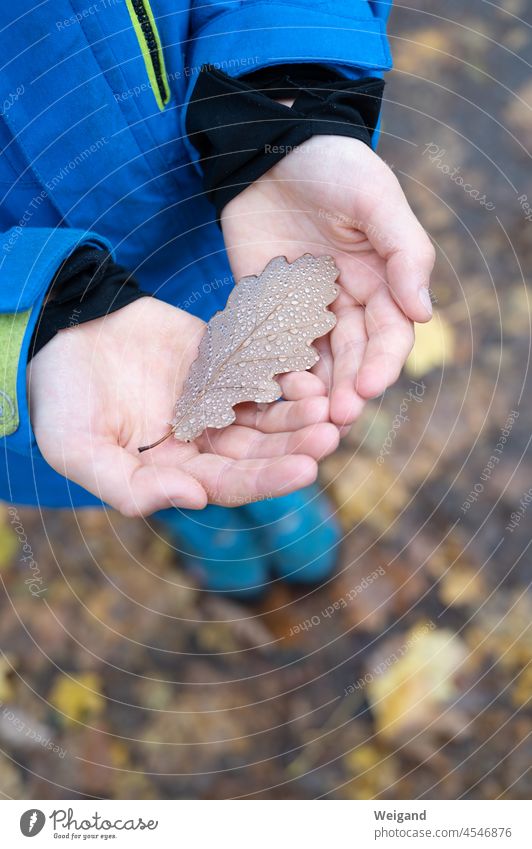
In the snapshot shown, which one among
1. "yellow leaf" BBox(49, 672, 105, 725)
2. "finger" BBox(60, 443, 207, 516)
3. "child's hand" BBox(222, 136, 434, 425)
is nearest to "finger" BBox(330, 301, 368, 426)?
"child's hand" BBox(222, 136, 434, 425)

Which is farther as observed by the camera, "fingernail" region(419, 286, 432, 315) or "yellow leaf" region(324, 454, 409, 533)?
"yellow leaf" region(324, 454, 409, 533)

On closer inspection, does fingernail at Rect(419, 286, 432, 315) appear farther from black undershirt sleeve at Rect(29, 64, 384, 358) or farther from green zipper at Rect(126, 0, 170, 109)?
green zipper at Rect(126, 0, 170, 109)

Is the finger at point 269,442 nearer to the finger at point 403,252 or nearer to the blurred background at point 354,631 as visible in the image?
the finger at point 403,252

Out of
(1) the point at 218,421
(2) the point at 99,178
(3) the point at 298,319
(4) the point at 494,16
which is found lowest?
(1) the point at 218,421

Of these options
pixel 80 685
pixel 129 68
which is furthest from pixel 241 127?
pixel 80 685

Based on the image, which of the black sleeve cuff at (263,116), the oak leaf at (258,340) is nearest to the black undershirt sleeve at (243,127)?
the black sleeve cuff at (263,116)

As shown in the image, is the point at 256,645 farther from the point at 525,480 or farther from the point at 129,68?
the point at 129,68

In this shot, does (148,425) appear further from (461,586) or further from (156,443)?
(461,586)
